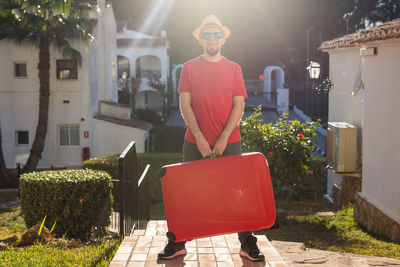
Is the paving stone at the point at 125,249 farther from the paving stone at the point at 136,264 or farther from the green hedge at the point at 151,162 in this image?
the green hedge at the point at 151,162

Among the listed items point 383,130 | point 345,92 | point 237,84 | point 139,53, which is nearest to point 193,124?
point 237,84

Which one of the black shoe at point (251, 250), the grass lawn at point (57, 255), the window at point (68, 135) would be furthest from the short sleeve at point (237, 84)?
the window at point (68, 135)

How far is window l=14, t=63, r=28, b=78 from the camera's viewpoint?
987 inches

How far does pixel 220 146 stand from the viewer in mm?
4578

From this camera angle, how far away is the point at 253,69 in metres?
54.5

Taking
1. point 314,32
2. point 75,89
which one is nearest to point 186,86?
point 75,89

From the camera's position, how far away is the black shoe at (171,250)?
4.50m

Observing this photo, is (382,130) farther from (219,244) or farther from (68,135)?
(68,135)

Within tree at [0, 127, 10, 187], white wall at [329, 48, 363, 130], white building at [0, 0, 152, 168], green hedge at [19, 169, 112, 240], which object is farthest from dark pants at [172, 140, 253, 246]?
tree at [0, 127, 10, 187]

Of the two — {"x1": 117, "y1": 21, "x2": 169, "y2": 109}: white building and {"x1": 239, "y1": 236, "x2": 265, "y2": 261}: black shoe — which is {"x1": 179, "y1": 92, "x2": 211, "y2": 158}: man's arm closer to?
{"x1": 239, "y1": 236, "x2": 265, "y2": 261}: black shoe

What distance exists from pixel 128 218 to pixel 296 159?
22.7ft

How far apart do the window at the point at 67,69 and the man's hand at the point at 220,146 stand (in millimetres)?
21447

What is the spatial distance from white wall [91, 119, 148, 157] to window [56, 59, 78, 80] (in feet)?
8.27

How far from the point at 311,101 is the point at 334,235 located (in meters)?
28.2
